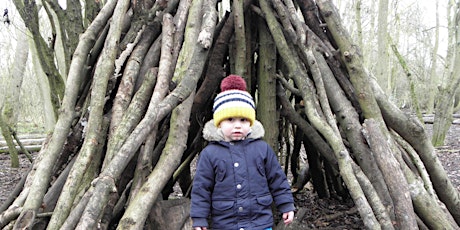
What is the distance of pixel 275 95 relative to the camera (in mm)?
3555

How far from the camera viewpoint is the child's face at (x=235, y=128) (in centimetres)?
250

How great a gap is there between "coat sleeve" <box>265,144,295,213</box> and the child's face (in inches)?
8.7

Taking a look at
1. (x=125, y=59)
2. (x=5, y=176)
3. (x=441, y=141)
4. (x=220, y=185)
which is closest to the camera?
(x=220, y=185)

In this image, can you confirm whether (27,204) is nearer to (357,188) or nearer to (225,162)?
(225,162)

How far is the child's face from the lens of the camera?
250 centimetres

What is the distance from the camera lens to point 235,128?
250 cm

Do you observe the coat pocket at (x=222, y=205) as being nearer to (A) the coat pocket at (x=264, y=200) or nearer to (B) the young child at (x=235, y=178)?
(B) the young child at (x=235, y=178)

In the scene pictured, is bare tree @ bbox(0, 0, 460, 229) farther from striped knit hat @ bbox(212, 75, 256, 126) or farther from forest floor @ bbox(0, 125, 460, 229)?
forest floor @ bbox(0, 125, 460, 229)

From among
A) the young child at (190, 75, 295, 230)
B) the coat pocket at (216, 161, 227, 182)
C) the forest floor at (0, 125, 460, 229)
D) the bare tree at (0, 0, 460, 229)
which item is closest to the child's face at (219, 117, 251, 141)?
the young child at (190, 75, 295, 230)

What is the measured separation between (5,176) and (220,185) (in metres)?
5.62

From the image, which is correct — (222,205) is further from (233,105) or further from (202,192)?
(233,105)

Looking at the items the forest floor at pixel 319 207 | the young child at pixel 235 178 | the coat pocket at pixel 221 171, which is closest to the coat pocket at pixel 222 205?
the young child at pixel 235 178

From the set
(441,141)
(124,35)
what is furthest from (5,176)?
(441,141)

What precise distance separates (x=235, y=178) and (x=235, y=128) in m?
0.30
